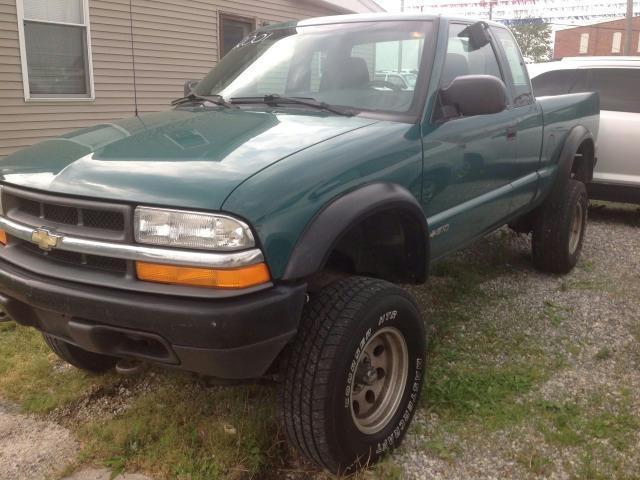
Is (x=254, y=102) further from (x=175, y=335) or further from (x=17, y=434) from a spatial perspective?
(x=17, y=434)

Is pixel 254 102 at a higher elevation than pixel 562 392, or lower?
higher

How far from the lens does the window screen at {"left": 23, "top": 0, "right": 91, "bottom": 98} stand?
732 cm

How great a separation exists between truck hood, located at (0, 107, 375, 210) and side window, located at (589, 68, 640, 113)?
16.4 feet

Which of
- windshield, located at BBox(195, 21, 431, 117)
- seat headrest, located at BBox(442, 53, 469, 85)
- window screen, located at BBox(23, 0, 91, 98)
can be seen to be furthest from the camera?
window screen, located at BBox(23, 0, 91, 98)

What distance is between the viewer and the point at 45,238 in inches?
92.4

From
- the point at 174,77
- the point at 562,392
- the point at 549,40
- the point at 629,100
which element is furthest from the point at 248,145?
the point at 549,40

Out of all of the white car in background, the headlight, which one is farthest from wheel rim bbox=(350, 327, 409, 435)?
the white car in background

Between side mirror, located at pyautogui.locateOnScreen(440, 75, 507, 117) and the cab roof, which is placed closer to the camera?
side mirror, located at pyautogui.locateOnScreen(440, 75, 507, 117)

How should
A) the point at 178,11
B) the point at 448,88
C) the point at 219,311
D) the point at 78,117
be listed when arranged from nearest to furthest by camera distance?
1. the point at 219,311
2. the point at 448,88
3. the point at 78,117
4. the point at 178,11

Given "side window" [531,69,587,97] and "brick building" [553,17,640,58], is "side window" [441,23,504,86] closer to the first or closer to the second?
"side window" [531,69,587,97]

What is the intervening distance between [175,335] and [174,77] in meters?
7.96

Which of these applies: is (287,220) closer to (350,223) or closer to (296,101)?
(350,223)

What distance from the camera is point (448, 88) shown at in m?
3.12

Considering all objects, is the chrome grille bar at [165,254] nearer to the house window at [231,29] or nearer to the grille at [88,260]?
the grille at [88,260]
